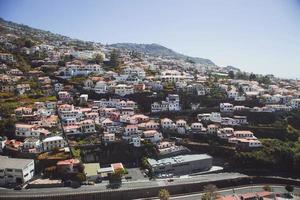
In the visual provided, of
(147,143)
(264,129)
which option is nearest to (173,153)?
(147,143)

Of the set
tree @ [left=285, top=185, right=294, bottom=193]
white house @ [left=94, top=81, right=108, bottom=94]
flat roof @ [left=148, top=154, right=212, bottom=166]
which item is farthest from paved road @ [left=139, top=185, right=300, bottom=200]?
white house @ [left=94, top=81, right=108, bottom=94]

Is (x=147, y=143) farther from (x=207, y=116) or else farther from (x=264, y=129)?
(x=264, y=129)

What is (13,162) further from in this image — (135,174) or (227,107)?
(227,107)

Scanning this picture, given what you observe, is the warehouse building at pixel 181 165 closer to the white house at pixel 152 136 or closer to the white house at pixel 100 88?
the white house at pixel 152 136

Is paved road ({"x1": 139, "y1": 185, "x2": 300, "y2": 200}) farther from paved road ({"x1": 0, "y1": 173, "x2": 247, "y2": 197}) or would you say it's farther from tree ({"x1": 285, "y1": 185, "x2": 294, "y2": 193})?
paved road ({"x1": 0, "y1": 173, "x2": 247, "y2": 197})

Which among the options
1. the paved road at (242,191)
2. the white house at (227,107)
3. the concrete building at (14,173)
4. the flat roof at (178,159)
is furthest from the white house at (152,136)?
the concrete building at (14,173)
